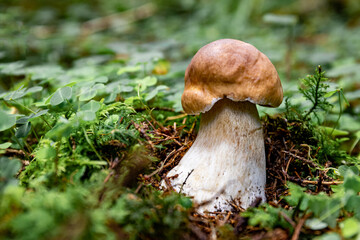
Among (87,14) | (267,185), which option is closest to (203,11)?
(87,14)

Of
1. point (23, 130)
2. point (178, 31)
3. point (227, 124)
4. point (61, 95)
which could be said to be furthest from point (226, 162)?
point (178, 31)

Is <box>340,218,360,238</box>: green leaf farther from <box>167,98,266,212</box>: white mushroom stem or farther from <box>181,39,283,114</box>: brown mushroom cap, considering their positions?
<box>181,39,283,114</box>: brown mushroom cap

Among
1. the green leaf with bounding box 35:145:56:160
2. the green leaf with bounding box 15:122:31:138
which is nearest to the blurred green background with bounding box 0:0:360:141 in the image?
the green leaf with bounding box 15:122:31:138

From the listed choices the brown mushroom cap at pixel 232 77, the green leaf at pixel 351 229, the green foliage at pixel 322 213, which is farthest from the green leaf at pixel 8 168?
the green leaf at pixel 351 229

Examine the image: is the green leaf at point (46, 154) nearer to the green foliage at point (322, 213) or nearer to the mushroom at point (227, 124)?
the mushroom at point (227, 124)

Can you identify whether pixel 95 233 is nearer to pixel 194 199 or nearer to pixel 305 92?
pixel 194 199

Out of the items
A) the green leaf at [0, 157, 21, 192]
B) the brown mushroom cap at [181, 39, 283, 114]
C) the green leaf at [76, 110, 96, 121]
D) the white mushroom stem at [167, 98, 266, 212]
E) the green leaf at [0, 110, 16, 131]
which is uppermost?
Result: the brown mushroom cap at [181, 39, 283, 114]

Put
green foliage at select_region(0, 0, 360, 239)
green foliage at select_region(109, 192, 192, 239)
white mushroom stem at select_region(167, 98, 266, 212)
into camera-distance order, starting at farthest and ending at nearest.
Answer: white mushroom stem at select_region(167, 98, 266, 212)
green foliage at select_region(109, 192, 192, 239)
green foliage at select_region(0, 0, 360, 239)

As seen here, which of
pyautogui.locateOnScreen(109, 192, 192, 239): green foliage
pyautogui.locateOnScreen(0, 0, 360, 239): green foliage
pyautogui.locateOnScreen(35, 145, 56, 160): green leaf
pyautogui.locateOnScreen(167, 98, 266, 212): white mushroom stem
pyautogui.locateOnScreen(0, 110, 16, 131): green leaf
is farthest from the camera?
pyautogui.locateOnScreen(167, 98, 266, 212): white mushroom stem

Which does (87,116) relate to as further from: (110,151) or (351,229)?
(351,229)
